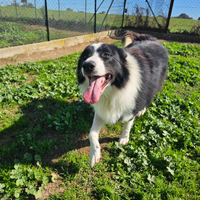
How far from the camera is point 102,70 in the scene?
1.78 m

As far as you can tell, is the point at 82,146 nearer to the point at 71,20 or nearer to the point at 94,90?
the point at 94,90

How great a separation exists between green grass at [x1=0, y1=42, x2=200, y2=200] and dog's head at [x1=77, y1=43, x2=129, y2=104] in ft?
3.00

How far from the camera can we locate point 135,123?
283 centimetres

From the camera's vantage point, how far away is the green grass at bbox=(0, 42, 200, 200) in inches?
71.4

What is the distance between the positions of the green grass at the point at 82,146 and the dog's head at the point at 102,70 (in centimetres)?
92

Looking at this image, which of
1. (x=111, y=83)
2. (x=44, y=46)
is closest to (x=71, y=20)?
(x=44, y=46)

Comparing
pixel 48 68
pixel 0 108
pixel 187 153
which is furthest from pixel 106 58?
pixel 48 68

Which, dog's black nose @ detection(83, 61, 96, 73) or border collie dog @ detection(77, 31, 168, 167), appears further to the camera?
border collie dog @ detection(77, 31, 168, 167)

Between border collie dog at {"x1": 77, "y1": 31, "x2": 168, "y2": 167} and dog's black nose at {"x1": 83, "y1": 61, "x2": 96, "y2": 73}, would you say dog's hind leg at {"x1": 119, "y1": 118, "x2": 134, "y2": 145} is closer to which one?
border collie dog at {"x1": 77, "y1": 31, "x2": 168, "y2": 167}

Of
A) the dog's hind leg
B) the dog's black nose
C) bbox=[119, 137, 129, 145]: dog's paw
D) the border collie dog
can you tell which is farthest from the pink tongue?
bbox=[119, 137, 129, 145]: dog's paw

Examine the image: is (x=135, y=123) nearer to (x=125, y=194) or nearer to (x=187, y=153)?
(x=187, y=153)

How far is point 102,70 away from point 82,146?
1227mm

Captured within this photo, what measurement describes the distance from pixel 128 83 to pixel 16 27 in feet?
20.7

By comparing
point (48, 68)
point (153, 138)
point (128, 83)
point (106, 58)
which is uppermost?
point (106, 58)
